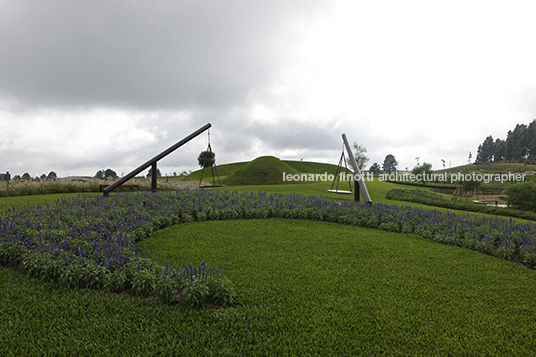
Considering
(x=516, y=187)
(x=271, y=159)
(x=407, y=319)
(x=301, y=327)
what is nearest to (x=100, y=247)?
(x=301, y=327)

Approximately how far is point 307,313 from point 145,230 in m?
4.86

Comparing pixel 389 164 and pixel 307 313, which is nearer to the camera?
pixel 307 313

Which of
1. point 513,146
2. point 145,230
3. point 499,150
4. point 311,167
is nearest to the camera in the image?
point 145,230

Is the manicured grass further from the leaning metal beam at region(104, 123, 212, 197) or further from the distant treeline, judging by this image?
the distant treeline

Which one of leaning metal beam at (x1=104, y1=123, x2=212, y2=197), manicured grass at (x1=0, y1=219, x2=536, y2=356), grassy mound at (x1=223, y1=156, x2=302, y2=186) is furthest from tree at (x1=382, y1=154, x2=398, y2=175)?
manicured grass at (x1=0, y1=219, x2=536, y2=356)

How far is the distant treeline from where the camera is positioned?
3366 inches

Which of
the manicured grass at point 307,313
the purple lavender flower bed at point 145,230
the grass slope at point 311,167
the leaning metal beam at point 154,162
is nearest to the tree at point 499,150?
the grass slope at point 311,167

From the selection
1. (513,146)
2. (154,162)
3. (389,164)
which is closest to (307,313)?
(154,162)

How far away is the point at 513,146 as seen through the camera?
92188 mm

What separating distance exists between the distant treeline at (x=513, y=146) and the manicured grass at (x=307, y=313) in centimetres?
10650

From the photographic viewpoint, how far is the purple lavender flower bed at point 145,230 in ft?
13.0

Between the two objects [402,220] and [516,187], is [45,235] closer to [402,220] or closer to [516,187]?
[402,220]

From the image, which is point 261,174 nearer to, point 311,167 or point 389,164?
point 311,167

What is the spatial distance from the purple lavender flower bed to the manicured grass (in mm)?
307
